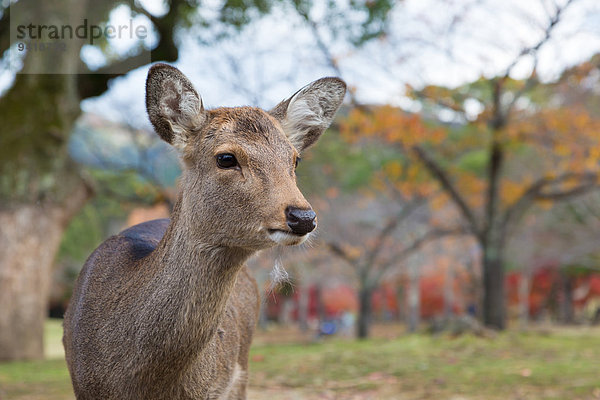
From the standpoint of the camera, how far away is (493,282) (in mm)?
12234

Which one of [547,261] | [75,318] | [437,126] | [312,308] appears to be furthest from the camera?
[312,308]

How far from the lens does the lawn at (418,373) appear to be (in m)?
6.02

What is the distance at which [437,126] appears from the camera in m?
13.2

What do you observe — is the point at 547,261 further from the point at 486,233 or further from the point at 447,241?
the point at 486,233

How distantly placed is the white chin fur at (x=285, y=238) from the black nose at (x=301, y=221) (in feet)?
0.09

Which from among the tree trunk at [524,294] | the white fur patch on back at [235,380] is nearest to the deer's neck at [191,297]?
the white fur patch on back at [235,380]

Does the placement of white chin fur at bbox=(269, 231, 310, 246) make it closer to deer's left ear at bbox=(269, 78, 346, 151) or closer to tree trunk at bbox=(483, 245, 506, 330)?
deer's left ear at bbox=(269, 78, 346, 151)

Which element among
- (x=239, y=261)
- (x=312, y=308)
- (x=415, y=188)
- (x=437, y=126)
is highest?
(x=437, y=126)

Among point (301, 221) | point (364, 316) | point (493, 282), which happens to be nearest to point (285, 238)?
point (301, 221)

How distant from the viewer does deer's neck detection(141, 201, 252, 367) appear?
2766 mm

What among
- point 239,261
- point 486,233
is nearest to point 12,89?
point 239,261

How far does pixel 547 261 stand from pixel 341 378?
65.3 feet

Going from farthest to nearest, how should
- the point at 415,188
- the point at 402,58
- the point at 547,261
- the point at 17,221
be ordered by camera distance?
the point at 547,261
the point at 415,188
the point at 402,58
the point at 17,221

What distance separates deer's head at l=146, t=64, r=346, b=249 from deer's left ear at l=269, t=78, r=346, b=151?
0.01 metres
